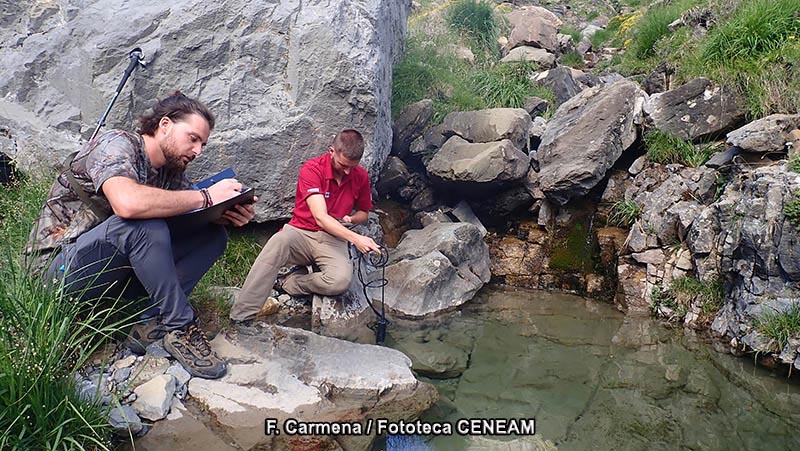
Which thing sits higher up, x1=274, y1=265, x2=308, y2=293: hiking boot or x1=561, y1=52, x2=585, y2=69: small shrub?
x1=274, y1=265, x2=308, y2=293: hiking boot

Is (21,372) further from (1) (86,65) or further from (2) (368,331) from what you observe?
(1) (86,65)

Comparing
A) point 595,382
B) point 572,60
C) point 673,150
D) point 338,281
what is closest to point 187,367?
point 338,281

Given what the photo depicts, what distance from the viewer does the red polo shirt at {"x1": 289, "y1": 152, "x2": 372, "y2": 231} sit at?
4.62 m

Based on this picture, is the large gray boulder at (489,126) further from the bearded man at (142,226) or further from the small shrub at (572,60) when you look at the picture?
the small shrub at (572,60)

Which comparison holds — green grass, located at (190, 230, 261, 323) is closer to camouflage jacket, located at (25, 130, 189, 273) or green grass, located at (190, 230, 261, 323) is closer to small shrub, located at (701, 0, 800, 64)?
camouflage jacket, located at (25, 130, 189, 273)

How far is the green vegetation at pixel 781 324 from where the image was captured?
4.38 m

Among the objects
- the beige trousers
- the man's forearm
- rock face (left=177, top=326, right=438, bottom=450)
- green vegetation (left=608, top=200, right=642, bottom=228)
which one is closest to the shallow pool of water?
rock face (left=177, top=326, right=438, bottom=450)

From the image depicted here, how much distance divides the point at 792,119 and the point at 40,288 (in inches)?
253

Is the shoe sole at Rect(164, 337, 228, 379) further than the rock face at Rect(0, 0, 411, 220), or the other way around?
the rock face at Rect(0, 0, 411, 220)

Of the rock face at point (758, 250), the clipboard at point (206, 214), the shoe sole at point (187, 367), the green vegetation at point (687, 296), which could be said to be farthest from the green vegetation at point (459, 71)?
the shoe sole at point (187, 367)

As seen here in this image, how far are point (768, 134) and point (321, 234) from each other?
14.4 feet

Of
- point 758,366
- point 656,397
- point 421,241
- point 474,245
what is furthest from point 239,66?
point 758,366

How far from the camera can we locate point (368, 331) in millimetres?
4789

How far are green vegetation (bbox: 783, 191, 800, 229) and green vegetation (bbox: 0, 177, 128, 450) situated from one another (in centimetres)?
490
